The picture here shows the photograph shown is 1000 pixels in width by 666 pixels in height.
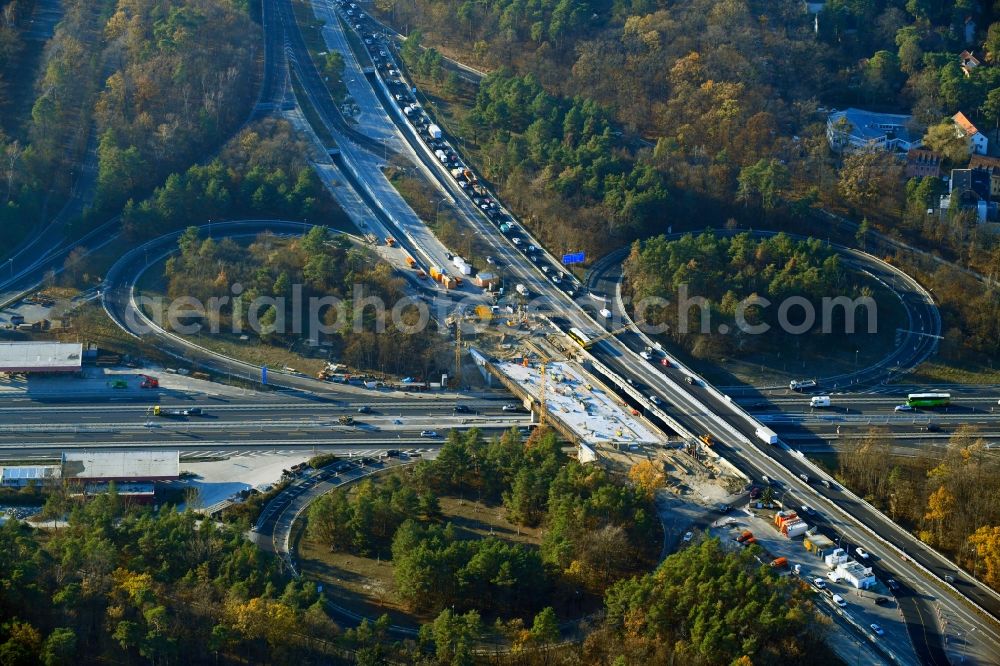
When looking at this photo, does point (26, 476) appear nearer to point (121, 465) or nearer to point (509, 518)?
point (121, 465)

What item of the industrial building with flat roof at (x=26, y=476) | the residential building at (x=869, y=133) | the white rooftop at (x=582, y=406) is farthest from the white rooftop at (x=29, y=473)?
the residential building at (x=869, y=133)

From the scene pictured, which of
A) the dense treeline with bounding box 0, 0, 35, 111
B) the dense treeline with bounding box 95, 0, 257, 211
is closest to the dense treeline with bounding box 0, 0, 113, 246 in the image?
the dense treeline with bounding box 0, 0, 35, 111

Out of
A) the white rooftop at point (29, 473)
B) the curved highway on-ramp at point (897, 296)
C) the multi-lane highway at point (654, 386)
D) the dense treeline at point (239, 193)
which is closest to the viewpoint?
the multi-lane highway at point (654, 386)

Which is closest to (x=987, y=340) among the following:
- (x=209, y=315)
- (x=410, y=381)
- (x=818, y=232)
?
(x=818, y=232)

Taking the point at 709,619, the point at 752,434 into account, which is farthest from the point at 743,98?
the point at 709,619

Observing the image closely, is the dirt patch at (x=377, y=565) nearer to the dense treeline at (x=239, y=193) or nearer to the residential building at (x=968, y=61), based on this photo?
the dense treeline at (x=239, y=193)

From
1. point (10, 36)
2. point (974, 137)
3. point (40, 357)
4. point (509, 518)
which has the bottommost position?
point (509, 518)
